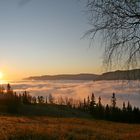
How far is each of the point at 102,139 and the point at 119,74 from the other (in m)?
4.90

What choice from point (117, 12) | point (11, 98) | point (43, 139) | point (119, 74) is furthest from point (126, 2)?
point (11, 98)

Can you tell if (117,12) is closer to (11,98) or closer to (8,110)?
(8,110)

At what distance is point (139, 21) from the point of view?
13891 millimetres

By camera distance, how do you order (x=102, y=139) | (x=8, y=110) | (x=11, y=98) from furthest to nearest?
(x=11, y=98), (x=8, y=110), (x=102, y=139)

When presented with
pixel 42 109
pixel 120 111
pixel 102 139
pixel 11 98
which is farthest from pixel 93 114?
pixel 102 139

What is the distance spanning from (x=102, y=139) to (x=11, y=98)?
105694 mm

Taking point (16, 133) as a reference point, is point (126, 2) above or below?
above

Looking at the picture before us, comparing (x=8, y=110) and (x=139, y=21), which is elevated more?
(x=139, y=21)

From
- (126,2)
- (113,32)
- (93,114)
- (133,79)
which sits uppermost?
(126,2)

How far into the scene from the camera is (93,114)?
147375 mm

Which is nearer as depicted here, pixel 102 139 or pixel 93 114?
pixel 102 139

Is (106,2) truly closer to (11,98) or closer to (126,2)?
(126,2)

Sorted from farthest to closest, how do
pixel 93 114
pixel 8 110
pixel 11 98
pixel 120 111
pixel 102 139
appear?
pixel 93 114, pixel 120 111, pixel 11 98, pixel 8 110, pixel 102 139

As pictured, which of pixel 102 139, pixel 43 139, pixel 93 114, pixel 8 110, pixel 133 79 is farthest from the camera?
pixel 93 114
